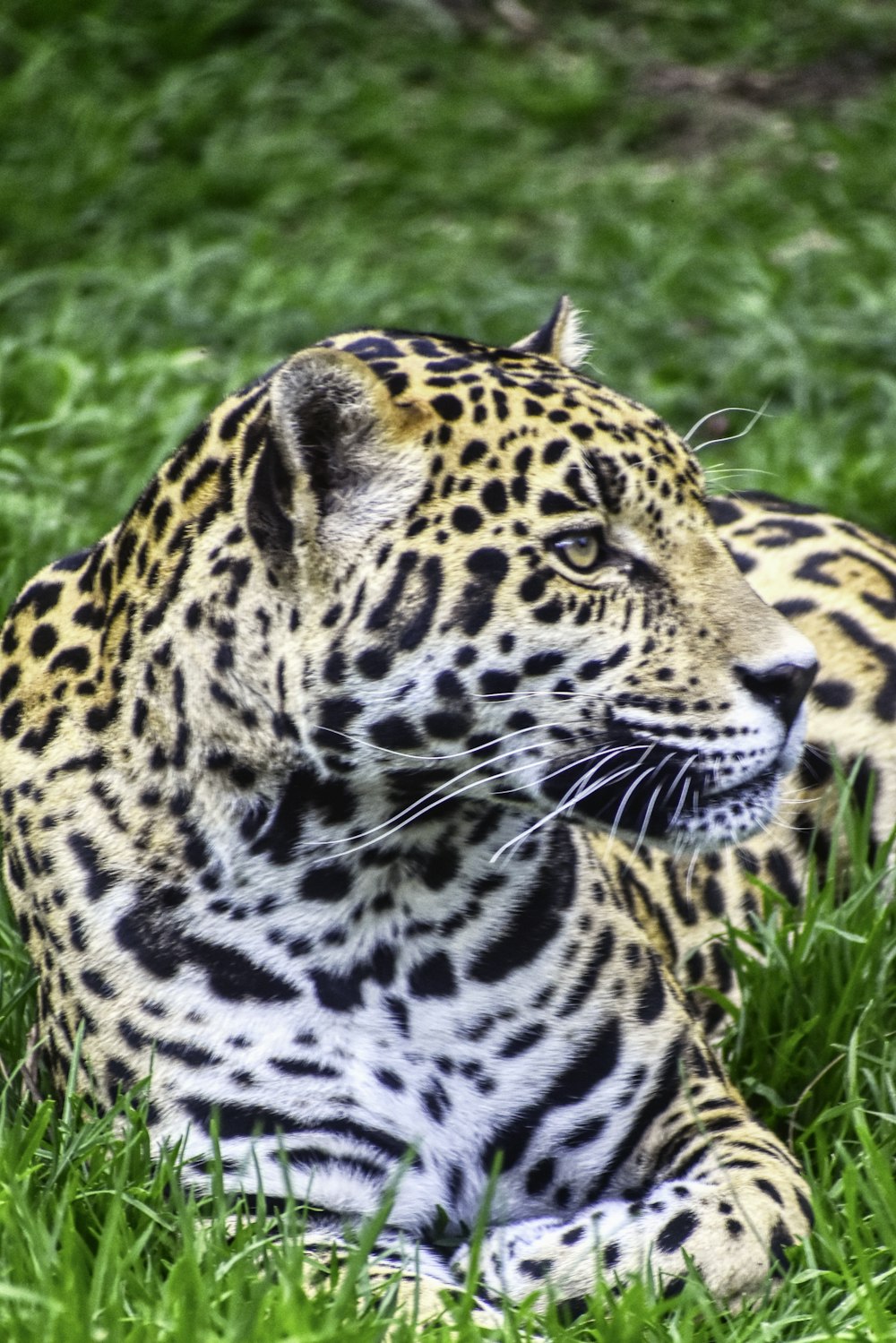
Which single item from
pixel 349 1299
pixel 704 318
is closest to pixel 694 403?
pixel 704 318

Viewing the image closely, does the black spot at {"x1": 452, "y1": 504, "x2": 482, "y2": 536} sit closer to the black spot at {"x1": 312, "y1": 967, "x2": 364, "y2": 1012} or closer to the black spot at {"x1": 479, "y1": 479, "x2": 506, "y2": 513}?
the black spot at {"x1": 479, "y1": 479, "x2": 506, "y2": 513}

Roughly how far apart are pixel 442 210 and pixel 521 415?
293 inches

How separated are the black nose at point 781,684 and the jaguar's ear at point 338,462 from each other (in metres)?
0.68

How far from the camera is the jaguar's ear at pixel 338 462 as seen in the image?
11.1ft

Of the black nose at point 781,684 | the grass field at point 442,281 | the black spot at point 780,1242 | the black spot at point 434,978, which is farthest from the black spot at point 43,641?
the black spot at point 780,1242

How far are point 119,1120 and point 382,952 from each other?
0.56m

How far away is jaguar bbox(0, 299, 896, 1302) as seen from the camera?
3.46 m

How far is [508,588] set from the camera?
3.47 m

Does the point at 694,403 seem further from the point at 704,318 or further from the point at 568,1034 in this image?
the point at 568,1034

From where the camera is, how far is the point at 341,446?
135 inches

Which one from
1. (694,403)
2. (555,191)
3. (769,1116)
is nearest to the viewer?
(769,1116)

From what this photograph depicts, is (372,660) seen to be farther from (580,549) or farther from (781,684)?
(781,684)

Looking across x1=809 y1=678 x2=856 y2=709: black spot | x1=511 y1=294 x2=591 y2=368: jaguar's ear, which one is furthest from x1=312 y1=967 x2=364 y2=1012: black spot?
x1=809 y1=678 x2=856 y2=709: black spot

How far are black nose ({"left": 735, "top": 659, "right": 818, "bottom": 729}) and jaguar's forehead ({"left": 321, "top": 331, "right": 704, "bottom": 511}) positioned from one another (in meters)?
0.37
